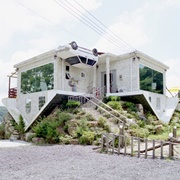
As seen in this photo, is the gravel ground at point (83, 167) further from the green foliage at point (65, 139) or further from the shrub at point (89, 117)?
the shrub at point (89, 117)

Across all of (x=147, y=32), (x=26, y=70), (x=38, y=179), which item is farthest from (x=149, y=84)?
(x=38, y=179)

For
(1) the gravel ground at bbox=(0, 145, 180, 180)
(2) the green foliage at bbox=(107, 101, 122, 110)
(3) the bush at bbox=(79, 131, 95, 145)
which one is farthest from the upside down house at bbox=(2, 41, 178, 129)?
(1) the gravel ground at bbox=(0, 145, 180, 180)

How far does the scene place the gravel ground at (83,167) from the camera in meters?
6.01

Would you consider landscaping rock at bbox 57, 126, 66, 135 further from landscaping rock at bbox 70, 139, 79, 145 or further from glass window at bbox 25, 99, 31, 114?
glass window at bbox 25, 99, 31, 114

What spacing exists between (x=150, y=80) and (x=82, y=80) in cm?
566

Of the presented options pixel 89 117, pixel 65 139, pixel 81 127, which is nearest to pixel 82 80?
pixel 89 117

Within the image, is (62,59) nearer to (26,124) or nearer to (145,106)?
(26,124)

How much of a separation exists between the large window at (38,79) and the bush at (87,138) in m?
6.45

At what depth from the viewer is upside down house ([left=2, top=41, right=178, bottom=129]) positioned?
16734mm

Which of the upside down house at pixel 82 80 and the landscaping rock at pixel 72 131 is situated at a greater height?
the upside down house at pixel 82 80

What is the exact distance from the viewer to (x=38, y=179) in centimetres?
570

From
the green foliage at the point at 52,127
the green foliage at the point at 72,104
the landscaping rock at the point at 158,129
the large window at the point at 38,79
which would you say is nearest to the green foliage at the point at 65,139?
the green foliage at the point at 52,127

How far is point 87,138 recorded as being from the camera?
11227mm

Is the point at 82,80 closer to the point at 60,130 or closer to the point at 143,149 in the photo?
the point at 60,130
